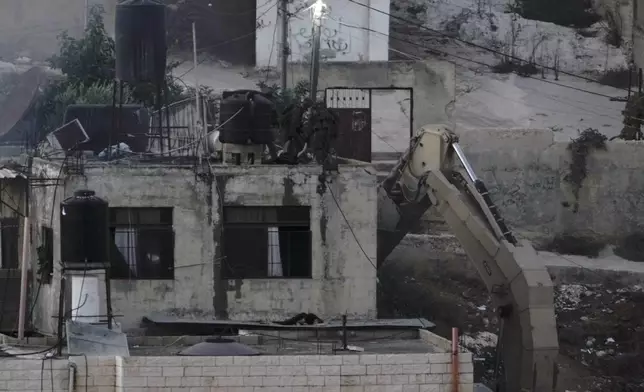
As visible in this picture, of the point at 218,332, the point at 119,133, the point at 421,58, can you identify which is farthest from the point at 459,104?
the point at 218,332

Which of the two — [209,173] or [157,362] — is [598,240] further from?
[157,362]

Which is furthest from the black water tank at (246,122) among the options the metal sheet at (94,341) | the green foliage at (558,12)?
the green foliage at (558,12)

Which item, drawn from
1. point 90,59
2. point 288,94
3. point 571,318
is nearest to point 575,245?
A: point 571,318

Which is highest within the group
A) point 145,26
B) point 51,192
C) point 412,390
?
point 145,26

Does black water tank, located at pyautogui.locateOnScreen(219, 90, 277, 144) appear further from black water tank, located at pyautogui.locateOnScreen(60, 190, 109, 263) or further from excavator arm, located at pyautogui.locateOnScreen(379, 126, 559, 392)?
black water tank, located at pyautogui.locateOnScreen(60, 190, 109, 263)

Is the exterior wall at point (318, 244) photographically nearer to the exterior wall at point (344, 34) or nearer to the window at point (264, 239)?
the window at point (264, 239)

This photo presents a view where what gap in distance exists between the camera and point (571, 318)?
35.0 meters

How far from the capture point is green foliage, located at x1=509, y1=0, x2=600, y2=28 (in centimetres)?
5150

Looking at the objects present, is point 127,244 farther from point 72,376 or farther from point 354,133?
point 72,376

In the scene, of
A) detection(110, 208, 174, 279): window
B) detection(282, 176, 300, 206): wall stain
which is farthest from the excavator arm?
detection(110, 208, 174, 279): window

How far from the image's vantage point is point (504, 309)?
24453 mm

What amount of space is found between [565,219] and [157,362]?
22.9 m

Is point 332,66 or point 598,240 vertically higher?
point 332,66

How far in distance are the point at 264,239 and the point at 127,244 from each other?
7.94ft
